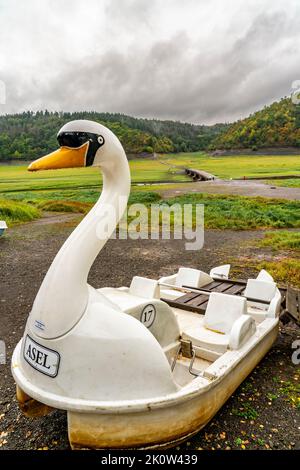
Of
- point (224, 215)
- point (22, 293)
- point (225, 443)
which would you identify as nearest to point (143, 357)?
point (225, 443)

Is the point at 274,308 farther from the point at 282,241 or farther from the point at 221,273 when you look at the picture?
the point at 282,241

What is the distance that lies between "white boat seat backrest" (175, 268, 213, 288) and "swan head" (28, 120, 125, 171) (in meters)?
A: 3.14

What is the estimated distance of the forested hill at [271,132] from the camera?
5643 centimetres

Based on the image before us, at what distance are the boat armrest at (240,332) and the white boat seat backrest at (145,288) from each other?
4.06ft

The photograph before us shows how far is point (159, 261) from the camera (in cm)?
997

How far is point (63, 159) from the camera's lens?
2719 millimetres

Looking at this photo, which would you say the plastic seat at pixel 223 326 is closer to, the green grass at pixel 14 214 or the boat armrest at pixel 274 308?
the boat armrest at pixel 274 308

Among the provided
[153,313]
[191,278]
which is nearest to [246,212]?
[191,278]

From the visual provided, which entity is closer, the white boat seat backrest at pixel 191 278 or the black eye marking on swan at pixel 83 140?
the black eye marking on swan at pixel 83 140

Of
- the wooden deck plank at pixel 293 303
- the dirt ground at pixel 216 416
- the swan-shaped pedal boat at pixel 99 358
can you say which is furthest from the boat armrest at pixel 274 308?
the swan-shaped pedal boat at pixel 99 358

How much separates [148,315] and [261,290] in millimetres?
2293

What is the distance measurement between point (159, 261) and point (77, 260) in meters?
7.25

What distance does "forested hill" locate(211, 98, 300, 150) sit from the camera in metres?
56.4

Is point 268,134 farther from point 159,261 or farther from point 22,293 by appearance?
point 22,293
